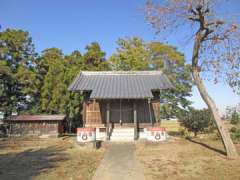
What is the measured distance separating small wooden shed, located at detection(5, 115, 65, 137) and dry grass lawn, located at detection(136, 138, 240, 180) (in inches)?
533

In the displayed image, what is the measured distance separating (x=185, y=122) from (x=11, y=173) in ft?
48.6

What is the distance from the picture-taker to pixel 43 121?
78.0 feet

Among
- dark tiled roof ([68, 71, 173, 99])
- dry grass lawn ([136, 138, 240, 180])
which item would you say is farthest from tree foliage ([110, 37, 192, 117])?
dry grass lawn ([136, 138, 240, 180])

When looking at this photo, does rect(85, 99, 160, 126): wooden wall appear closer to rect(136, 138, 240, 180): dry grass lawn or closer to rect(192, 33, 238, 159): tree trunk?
rect(136, 138, 240, 180): dry grass lawn

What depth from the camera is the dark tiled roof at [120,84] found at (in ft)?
57.1

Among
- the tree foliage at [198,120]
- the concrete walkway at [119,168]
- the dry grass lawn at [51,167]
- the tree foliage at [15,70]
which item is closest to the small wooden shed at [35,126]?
the tree foliage at [15,70]

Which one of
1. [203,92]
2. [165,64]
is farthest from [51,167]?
[165,64]

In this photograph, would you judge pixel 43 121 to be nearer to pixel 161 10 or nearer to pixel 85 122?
pixel 85 122

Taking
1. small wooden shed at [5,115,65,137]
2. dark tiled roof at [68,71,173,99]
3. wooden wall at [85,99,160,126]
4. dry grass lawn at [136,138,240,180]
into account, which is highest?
dark tiled roof at [68,71,173,99]

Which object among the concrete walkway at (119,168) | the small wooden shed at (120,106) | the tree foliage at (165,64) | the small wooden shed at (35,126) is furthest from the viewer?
the tree foliage at (165,64)

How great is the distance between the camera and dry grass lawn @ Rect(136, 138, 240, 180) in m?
7.54

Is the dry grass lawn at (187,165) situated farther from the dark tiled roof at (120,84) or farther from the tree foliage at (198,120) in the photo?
the tree foliage at (198,120)

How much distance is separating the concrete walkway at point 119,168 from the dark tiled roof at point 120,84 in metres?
6.45

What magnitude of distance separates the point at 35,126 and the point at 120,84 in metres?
9.73
